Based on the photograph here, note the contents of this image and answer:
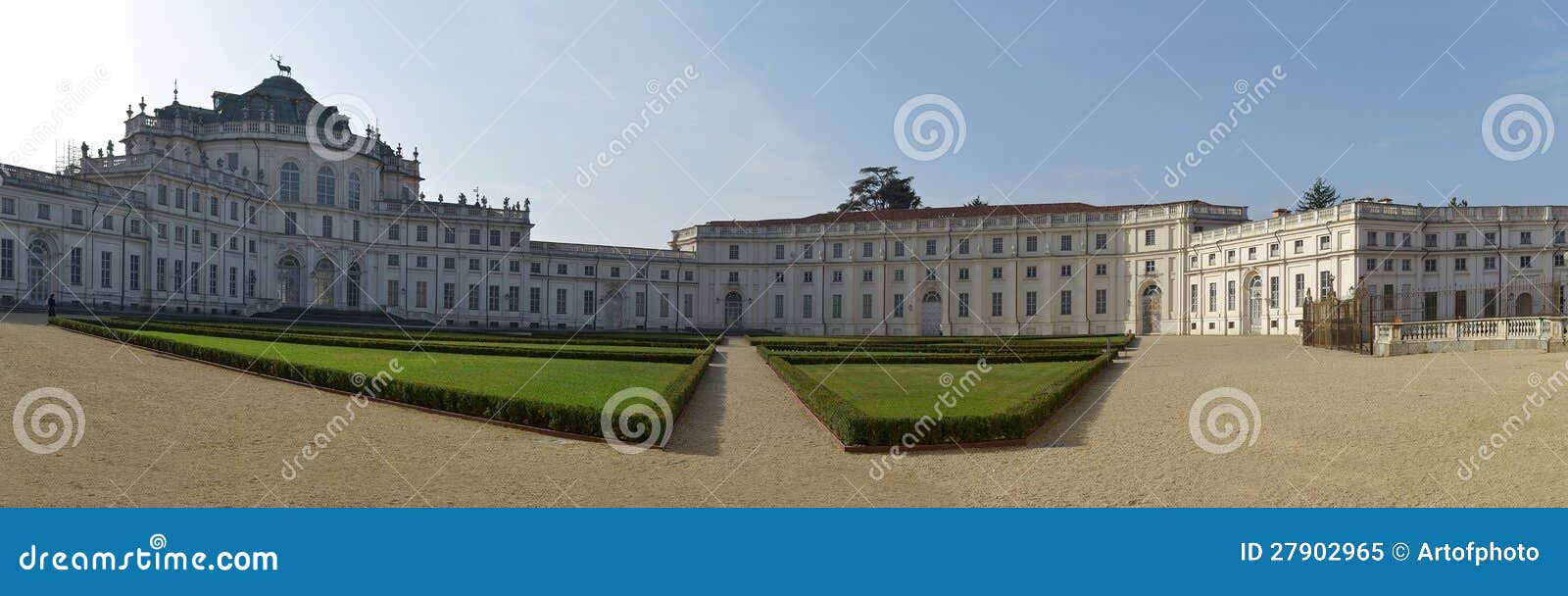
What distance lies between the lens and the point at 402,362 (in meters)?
23.4

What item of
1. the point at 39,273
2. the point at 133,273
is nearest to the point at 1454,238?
the point at 133,273

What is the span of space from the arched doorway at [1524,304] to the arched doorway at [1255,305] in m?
12.9

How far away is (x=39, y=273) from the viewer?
149 ft

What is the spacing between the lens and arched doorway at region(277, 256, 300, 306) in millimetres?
62094

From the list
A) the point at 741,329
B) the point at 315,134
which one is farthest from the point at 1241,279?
the point at 315,134

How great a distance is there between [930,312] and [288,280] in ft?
150

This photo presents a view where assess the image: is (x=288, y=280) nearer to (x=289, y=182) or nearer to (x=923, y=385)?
(x=289, y=182)

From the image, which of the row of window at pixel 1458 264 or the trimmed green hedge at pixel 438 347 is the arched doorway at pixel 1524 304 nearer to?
the row of window at pixel 1458 264

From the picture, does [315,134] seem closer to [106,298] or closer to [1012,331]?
[106,298]

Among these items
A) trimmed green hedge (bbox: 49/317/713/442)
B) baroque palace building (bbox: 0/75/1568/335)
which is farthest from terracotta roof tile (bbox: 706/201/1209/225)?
trimmed green hedge (bbox: 49/317/713/442)

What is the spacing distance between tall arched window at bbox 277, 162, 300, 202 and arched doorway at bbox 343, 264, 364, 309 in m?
5.78

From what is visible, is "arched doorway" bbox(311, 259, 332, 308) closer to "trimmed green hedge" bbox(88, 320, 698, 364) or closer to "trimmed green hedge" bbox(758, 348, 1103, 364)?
"trimmed green hedge" bbox(88, 320, 698, 364)

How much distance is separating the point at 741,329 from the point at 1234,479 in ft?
196

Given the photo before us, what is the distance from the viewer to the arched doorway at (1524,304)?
53.9 m
